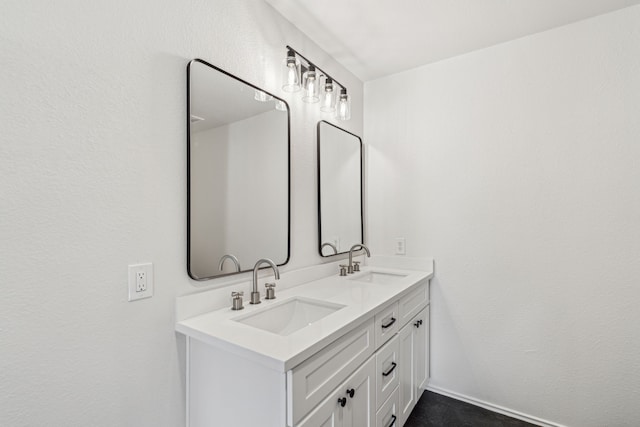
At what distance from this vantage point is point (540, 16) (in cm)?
172

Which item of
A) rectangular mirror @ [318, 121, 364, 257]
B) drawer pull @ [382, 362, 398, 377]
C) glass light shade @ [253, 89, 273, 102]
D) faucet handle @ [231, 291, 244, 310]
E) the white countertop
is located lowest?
drawer pull @ [382, 362, 398, 377]

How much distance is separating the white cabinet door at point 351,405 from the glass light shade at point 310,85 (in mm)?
1367

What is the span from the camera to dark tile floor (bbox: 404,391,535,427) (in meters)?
1.84

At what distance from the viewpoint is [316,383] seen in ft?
3.34

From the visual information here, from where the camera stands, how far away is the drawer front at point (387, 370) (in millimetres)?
1417

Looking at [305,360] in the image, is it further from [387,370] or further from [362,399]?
[387,370]

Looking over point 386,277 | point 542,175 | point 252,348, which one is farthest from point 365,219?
point 252,348

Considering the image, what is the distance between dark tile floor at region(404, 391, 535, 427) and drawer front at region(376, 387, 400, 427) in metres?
0.32

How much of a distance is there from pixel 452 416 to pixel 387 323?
94 cm

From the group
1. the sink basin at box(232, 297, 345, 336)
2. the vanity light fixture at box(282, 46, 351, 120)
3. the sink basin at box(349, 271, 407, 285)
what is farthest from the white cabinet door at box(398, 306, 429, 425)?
the vanity light fixture at box(282, 46, 351, 120)

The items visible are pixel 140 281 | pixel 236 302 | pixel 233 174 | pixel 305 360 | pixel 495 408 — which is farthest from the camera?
pixel 495 408

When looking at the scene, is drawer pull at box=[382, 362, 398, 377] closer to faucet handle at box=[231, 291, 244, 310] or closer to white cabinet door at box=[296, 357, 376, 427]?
white cabinet door at box=[296, 357, 376, 427]

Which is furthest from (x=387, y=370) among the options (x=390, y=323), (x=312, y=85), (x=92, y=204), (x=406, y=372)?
(x=312, y=85)

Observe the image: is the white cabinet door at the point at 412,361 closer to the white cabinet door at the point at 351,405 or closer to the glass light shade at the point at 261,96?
the white cabinet door at the point at 351,405
